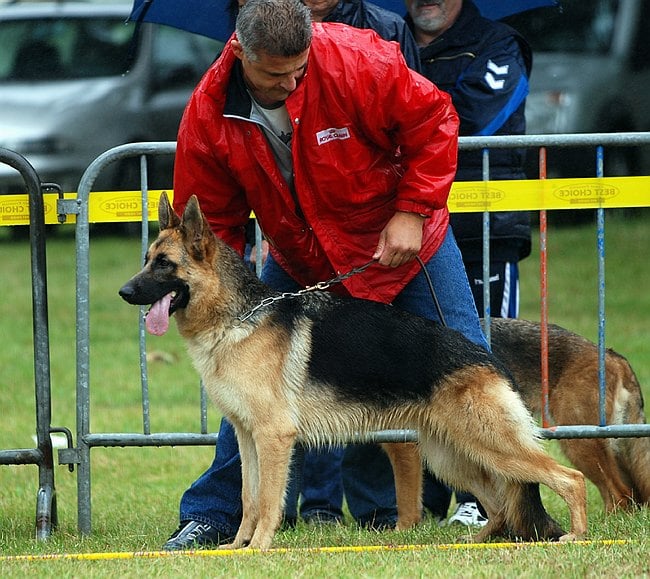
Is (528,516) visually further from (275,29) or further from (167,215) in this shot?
(275,29)

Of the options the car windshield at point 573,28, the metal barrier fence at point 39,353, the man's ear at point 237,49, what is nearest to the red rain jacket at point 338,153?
the man's ear at point 237,49

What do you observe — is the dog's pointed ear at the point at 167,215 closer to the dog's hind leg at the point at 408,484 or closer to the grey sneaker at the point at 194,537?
the grey sneaker at the point at 194,537

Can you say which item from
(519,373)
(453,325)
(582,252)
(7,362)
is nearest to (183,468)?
(519,373)

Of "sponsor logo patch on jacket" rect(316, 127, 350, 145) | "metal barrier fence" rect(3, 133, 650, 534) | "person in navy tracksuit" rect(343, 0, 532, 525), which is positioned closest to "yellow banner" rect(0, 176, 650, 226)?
"metal barrier fence" rect(3, 133, 650, 534)

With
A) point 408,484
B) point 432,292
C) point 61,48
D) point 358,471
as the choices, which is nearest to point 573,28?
point 61,48

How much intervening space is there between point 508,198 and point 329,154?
128cm

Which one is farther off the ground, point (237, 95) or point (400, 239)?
point (237, 95)

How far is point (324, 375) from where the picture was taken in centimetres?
482

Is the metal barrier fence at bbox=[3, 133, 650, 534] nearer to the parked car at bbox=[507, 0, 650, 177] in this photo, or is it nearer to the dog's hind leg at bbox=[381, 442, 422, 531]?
the dog's hind leg at bbox=[381, 442, 422, 531]

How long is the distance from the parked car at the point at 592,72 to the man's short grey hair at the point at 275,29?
36.0 feet

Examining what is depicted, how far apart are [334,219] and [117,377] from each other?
18.5 feet

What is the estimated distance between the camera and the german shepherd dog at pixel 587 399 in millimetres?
5797

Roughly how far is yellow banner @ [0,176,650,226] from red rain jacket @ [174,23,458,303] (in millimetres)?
701

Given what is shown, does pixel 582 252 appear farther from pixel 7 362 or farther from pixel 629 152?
pixel 7 362
